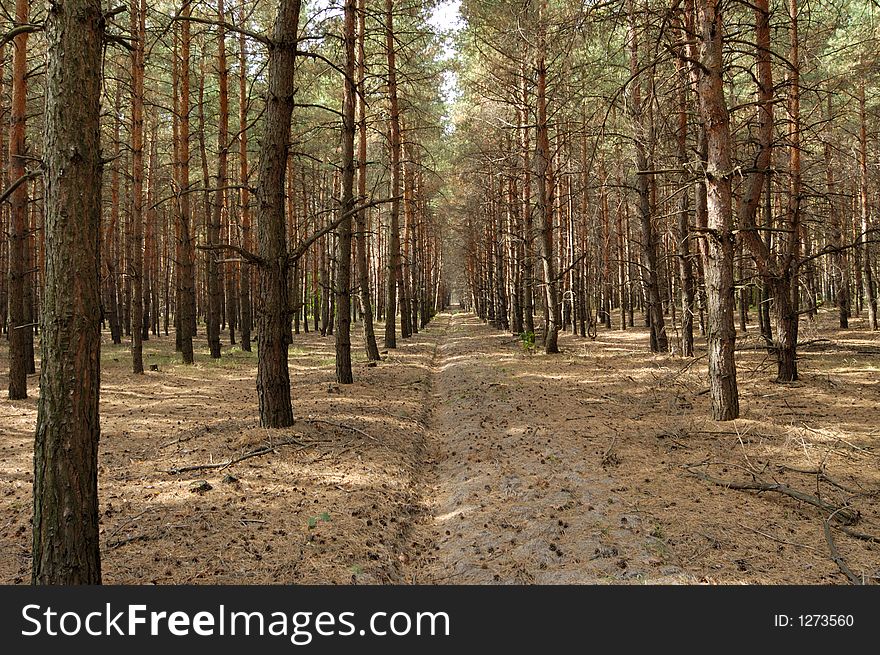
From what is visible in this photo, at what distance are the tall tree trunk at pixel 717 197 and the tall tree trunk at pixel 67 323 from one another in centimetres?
694

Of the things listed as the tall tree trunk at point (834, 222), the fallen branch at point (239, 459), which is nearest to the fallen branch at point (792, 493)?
the tall tree trunk at point (834, 222)

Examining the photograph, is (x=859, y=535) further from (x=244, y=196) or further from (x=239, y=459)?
(x=244, y=196)

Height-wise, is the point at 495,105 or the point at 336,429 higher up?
the point at 495,105

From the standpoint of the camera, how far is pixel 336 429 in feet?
25.0

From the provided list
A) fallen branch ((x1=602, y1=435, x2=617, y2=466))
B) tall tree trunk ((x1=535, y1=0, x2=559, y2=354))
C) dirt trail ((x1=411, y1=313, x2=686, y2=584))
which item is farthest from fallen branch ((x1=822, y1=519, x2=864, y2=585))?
tall tree trunk ((x1=535, y1=0, x2=559, y2=354))

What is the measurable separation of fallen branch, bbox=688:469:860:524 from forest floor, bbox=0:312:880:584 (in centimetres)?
2

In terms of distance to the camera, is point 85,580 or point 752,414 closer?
point 85,580

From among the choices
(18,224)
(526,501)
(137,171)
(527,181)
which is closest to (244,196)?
(137,171)

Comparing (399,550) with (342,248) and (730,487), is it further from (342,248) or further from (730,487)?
(342,248)

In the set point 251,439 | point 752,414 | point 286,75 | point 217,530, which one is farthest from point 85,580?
point 752,414

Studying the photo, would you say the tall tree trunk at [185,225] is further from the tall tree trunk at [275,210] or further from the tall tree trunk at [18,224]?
the tall tree trunk at [275,210]

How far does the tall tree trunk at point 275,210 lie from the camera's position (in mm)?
6883

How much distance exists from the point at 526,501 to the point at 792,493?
7.89 feet

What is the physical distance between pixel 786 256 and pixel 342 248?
349 inches
